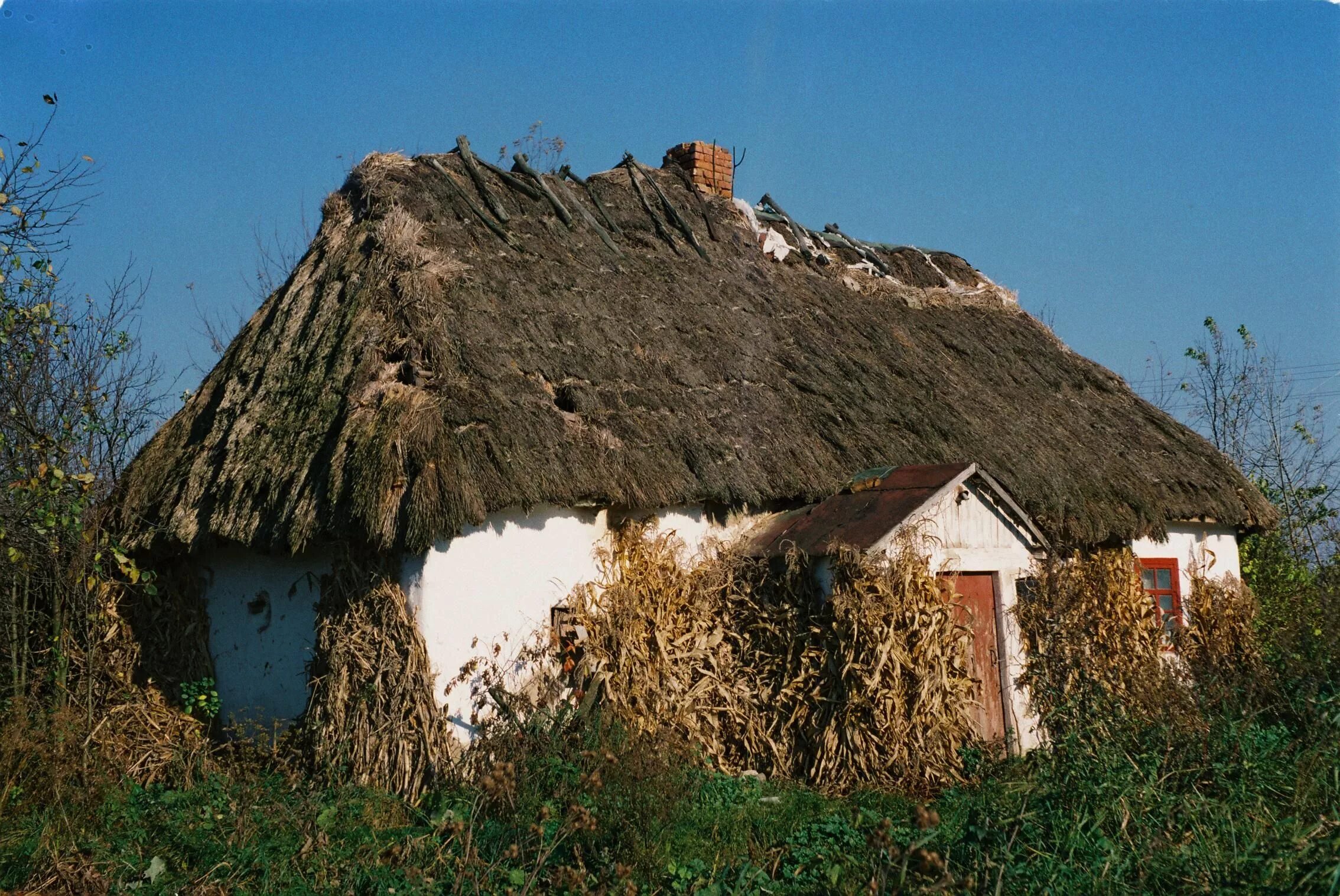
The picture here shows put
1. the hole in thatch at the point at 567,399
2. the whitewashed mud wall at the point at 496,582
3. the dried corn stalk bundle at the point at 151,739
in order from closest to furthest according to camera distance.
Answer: the whitewashed mud wall at the point at 496,582 → the dried corn stalk bundle at the point at 151,739 → the hole in thatch at the point at 567,399

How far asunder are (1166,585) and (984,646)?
390 centimetres

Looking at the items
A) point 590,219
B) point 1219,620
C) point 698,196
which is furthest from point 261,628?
point 1219,620

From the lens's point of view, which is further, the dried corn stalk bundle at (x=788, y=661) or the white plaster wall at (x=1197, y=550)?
the white plaster wall at (x=1197, y=550)

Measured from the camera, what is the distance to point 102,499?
28.9ft

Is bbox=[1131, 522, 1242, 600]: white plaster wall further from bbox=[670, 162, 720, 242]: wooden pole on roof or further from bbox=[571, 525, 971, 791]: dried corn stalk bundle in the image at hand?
bbox=[670, 162, 720, 242]: wooden pole on roof

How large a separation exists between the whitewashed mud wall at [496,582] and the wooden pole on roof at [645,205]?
4086 millimetres

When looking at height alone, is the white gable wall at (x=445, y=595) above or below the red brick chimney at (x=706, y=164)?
below

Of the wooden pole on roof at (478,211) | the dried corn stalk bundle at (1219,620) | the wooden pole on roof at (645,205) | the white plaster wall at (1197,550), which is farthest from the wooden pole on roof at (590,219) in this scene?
the dried corn stalk bundle at (1219,620)

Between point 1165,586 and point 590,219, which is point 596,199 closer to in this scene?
point 590,219

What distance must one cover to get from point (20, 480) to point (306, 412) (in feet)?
6.18

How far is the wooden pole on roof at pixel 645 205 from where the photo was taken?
11.5 metres

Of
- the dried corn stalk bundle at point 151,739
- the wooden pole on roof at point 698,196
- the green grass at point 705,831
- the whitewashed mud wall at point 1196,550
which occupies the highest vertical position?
the wooden pole on roof at point 698,196

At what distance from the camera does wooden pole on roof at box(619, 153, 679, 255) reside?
11508 mm

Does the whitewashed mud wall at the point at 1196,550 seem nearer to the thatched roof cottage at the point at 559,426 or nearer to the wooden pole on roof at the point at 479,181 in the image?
the thatched roof cottage at the point at 559,426
